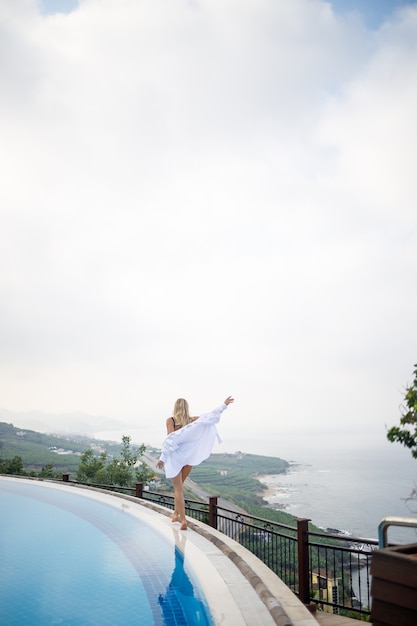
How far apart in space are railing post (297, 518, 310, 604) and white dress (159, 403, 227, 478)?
203 cm

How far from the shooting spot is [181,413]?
22.4 ft

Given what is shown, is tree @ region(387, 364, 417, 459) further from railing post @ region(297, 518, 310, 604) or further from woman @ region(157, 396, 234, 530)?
woman @ region(157, 396, 234, 530)

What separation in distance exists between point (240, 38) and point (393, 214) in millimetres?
16042

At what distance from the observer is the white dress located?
663cm

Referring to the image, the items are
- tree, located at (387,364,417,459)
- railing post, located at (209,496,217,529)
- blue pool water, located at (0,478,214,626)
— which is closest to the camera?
blue pool water, located at (0,478,214,626)

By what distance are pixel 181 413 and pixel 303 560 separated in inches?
107

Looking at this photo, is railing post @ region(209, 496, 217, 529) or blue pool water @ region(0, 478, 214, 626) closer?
blue pool water @ region(0, 478, 214, 626)

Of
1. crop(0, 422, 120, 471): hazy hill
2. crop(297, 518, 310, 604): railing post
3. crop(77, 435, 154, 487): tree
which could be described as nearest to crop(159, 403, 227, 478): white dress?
crop(297, 518, 310, 604): railing post

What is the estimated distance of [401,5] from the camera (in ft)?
31.5

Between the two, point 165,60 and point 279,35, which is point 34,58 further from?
point 279,35

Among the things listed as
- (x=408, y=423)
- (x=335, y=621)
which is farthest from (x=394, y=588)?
(x=408, y=423)

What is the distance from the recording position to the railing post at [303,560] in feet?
16.5

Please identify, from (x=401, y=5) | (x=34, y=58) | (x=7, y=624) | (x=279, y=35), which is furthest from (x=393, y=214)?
(x=7, y=624)

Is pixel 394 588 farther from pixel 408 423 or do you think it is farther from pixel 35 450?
pixel 35 450
